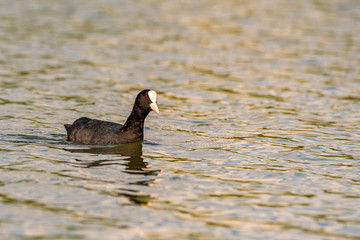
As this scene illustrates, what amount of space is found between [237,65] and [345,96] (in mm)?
5606

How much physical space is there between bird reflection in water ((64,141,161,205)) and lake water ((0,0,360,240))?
0.13ft

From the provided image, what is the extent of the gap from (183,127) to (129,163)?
3488 millimetres

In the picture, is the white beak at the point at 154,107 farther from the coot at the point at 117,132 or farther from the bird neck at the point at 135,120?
the bird neck at the point at 135,120

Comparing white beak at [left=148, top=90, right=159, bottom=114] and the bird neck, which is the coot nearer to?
the bird neck

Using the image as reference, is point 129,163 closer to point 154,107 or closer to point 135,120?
point 154,107

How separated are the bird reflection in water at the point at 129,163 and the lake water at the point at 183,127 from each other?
39 millimetres

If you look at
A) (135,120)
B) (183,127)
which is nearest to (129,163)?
(135,120)

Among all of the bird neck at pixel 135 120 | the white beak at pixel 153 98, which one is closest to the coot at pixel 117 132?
the bird neck at pixel 135 120

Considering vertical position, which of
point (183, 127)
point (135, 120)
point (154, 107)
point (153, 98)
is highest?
point (153, 98)

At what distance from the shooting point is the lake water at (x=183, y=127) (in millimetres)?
9359

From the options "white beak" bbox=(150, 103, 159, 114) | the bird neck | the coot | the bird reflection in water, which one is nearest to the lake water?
the bird reflection in water

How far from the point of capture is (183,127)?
15664 mm

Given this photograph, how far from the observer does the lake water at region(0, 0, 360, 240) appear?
9359 millimetres

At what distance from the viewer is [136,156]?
42.7 feet
